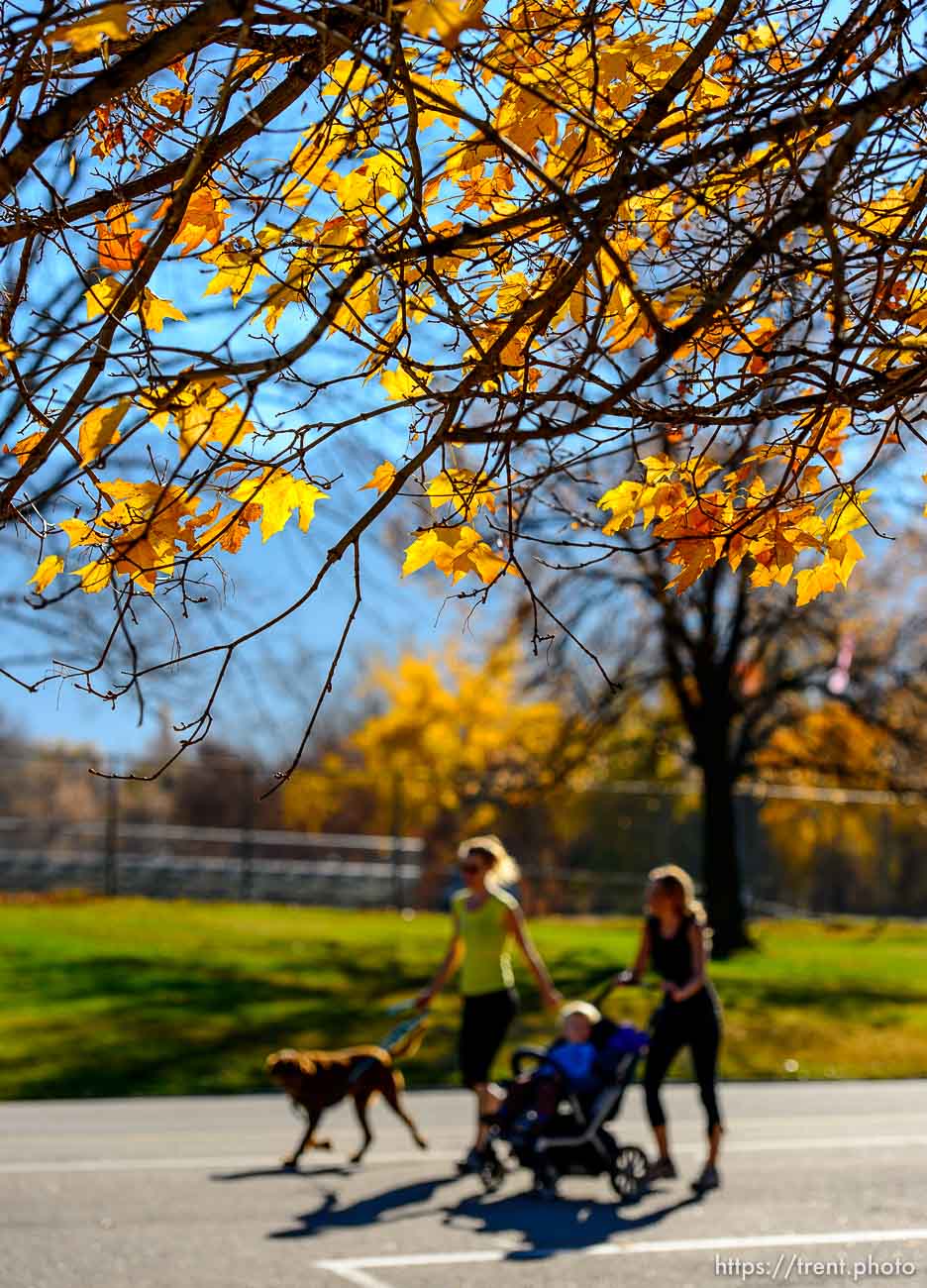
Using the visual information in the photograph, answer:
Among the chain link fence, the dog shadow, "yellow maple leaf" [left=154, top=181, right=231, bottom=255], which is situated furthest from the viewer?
the chain link fence

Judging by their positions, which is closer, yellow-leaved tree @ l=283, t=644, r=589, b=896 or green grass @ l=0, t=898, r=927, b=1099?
green grass @ l=0, t=898, r=927, b=1099

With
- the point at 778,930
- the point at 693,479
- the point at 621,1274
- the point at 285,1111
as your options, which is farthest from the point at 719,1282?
the point at 778,930

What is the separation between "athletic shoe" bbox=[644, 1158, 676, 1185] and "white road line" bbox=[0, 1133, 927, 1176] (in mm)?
1574

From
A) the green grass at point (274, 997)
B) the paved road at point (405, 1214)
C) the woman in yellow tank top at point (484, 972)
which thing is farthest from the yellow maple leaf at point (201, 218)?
the green grass at point (274, 997)

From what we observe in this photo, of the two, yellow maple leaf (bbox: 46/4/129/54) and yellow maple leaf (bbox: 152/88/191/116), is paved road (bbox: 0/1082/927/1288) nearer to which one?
yellow maple leaf (bbox: 152/88/191/116)

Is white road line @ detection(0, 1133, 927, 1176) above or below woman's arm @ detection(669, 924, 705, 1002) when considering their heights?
below

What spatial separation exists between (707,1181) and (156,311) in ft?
24.5

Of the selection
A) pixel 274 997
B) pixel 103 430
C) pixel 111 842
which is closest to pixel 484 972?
pixel 103 430

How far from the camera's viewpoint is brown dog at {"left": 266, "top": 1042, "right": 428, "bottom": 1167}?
36.1ft

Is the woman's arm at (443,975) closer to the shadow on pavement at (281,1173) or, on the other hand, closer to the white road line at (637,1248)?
the shadow on pavement at (281,1173)

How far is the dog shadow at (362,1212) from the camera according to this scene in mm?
9058

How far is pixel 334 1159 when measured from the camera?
11.5 metres

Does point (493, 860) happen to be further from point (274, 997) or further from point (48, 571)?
point (274, 997)

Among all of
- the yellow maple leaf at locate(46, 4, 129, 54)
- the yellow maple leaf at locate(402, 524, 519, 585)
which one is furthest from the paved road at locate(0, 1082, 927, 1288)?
the yellow maple leaf at locate(46, 4, 129, 54)
